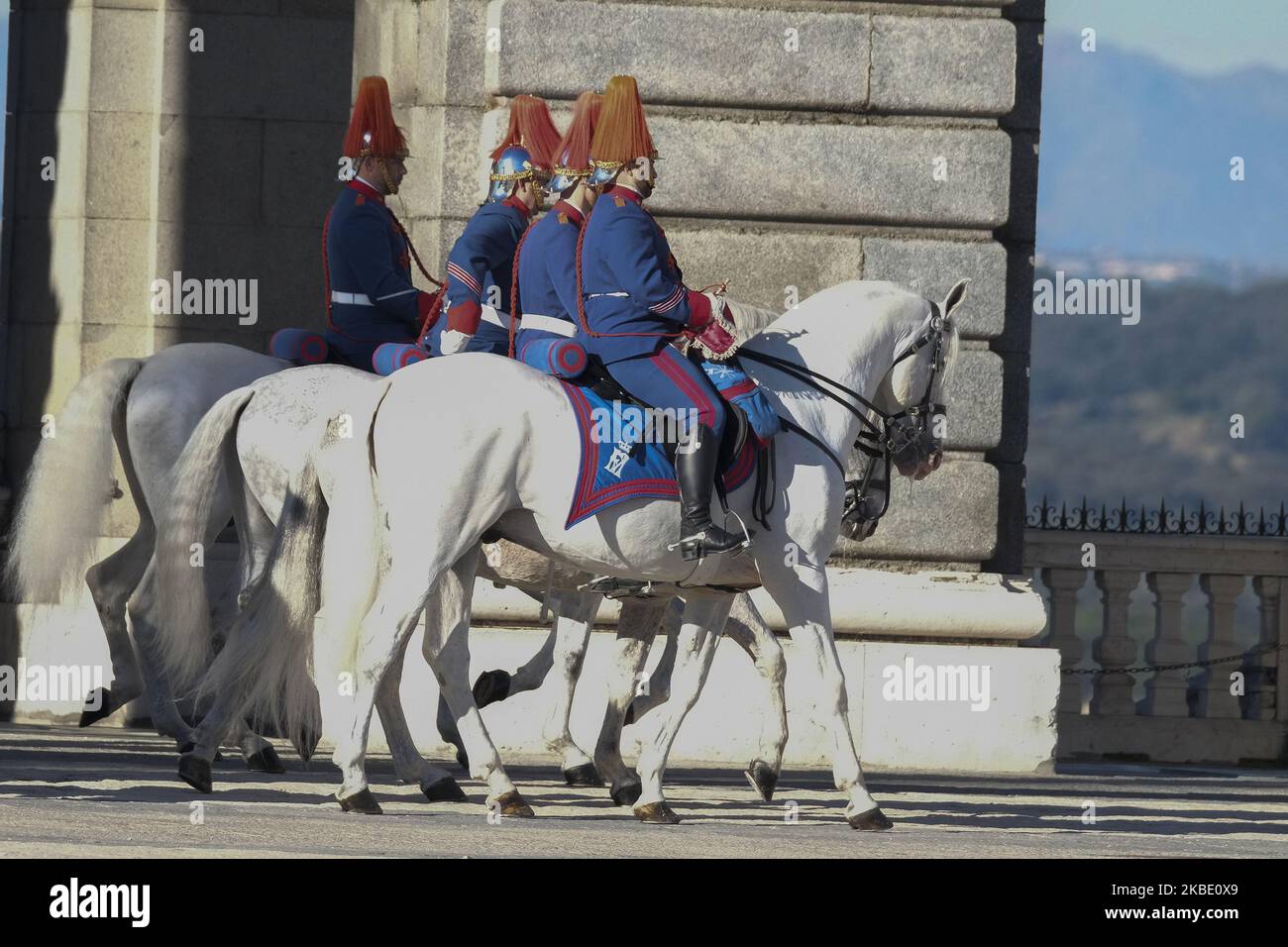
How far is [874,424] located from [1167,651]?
5751mm

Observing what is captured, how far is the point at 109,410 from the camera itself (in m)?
13.0

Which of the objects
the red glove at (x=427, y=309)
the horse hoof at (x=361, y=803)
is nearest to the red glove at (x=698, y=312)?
the red glove at (x=427, y=309)

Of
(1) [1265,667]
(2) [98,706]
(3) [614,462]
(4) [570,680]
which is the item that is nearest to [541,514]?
(3) [614,462]

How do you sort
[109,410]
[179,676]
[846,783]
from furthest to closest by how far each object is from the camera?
[109,410] → [179,676] → [846,783]

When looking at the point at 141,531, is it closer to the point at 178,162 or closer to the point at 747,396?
the point at 178,162

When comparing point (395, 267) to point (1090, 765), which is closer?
point (395, 267)

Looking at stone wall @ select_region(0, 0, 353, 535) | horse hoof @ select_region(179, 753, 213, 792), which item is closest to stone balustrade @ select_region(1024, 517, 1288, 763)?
stone wall @ select_region(0, 0, 353, 535)

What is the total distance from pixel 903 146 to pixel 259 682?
4.97 m

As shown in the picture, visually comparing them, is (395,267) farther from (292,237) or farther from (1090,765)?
(1090,765)

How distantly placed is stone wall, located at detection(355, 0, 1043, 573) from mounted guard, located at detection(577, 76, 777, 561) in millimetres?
2985

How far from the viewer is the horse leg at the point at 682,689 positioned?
9961 mm

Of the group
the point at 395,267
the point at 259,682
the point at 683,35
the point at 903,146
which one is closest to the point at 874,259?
the point at 903,146

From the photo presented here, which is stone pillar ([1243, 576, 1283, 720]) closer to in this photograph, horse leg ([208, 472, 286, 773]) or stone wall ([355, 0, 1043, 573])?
stone wall ([355, 0, 1043, 573])

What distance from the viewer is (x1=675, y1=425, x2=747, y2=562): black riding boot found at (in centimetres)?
977
